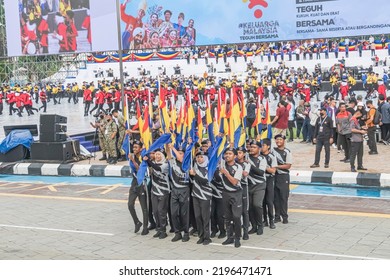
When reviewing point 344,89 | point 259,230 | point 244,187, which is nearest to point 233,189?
point 244,187

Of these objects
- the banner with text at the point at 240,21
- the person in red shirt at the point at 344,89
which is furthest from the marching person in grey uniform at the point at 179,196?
the person in red shirt at the point at 344,89

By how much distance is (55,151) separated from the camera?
55.1 feet

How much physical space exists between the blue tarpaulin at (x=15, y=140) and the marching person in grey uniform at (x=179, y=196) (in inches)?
364

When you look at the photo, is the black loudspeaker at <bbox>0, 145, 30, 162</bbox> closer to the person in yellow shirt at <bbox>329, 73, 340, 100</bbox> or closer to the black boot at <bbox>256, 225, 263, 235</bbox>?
the black boot at <bbox>256, 225, 263, 235</bbox>

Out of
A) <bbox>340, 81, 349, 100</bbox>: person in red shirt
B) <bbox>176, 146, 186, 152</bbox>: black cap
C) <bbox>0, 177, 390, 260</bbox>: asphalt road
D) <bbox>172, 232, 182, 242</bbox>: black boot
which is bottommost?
<bbox>0, 177, 390, 260</bbox>: asphalt road

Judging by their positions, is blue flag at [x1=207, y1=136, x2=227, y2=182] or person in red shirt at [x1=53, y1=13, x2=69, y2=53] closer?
blue flag at [x1=207, y1=136, x2=227, y2=182]

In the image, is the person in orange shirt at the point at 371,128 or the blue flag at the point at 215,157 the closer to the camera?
the blue flag at the point at 215,157

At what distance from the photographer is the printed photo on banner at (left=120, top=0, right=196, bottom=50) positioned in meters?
20.9

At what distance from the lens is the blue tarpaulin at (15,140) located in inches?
684

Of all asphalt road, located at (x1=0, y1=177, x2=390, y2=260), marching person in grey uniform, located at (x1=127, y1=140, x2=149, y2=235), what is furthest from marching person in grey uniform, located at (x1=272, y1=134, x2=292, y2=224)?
marching person in grey uniform, located at (x1=127, y1=140, x2=149, y2=235)

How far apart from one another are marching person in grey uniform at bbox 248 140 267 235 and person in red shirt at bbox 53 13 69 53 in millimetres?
14831

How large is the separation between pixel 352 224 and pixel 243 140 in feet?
7.11

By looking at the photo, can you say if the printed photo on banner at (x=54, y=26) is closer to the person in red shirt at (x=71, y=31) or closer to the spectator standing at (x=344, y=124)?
the person in red shirt at (x=71, y=31)
